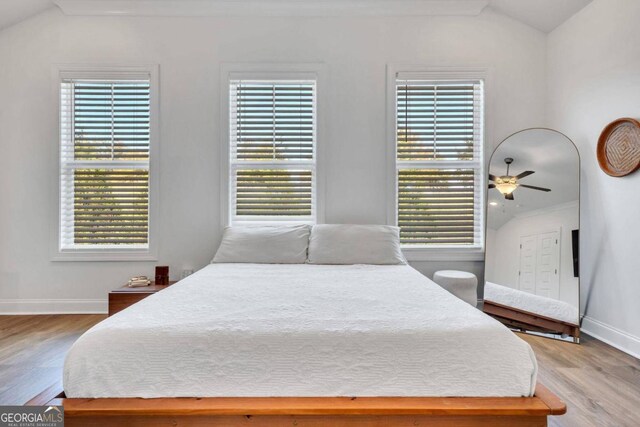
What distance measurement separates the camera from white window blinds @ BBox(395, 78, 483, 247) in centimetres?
343

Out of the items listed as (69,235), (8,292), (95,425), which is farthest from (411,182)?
(8,292)

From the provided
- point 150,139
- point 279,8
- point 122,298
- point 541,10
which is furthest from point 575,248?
point 150,139

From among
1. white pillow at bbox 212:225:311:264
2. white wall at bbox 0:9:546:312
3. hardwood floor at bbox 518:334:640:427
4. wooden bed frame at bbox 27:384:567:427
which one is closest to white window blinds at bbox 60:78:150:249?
white wall at bbox 0:9:546:312

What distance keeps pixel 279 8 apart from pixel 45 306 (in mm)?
3642

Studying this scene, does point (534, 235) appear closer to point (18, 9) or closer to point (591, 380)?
point (591, 380)

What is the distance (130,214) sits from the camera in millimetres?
3404

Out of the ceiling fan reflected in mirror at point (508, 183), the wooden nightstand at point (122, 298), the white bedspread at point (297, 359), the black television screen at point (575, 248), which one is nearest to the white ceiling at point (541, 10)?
the ceiling fan reflected in mirror at point (508, 183)

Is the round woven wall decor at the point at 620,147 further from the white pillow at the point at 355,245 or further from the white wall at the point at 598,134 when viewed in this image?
the white pillow at the point at 355,245

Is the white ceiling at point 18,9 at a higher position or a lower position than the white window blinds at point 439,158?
higher

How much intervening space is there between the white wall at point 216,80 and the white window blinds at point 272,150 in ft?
0.60

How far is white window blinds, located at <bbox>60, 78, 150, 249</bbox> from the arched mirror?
11.0 ft

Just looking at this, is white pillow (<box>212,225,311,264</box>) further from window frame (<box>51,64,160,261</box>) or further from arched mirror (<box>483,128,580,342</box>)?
arched mirror (<box>483,128,580,342</box>)

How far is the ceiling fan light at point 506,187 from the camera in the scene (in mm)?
3141

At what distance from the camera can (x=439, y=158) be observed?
344 centimetres
